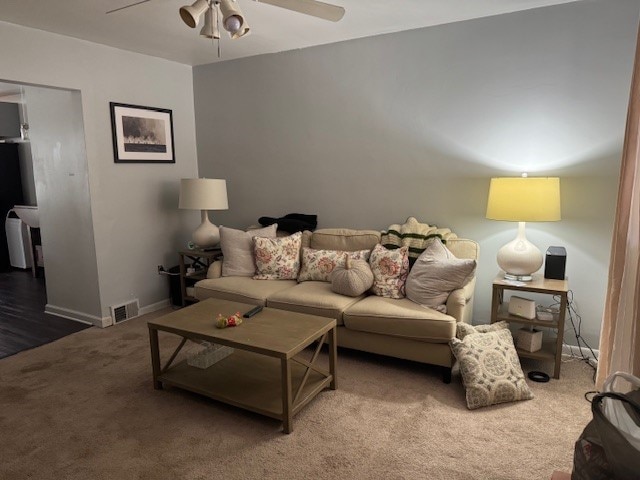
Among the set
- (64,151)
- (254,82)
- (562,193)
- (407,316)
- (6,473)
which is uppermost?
Result: (254,82)

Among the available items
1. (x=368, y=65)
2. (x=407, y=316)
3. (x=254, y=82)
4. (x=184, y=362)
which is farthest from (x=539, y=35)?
(x=184, y=362)

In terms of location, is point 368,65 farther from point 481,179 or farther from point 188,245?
point 188,245

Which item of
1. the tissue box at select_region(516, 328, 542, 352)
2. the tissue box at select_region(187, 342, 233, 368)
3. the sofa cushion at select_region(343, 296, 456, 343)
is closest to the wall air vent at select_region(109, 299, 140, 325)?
the tissue box at select_region(187, 342, 233, 368)

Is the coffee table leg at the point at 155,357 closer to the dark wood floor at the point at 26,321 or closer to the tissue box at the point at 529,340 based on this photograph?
the dark wood floor at the point at 26,321

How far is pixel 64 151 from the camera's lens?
3.79 m

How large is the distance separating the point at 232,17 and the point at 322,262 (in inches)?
78.9

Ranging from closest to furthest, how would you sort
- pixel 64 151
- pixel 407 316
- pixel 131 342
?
pixel 407 316
pixel 131 342
pixel 64 151

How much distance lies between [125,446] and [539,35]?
355 centimetres

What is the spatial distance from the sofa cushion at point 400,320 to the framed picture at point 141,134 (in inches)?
98.0

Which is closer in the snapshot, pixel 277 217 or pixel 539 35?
pixel 539 35

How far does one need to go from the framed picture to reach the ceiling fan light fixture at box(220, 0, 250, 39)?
7.29ft

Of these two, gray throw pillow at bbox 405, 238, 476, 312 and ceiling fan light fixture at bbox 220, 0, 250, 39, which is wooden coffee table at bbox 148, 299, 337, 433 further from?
ceiling fan light fixture at bbox 220, 0, 250, 39

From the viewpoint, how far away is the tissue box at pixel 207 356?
279 cm

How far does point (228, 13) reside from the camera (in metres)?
1.94
